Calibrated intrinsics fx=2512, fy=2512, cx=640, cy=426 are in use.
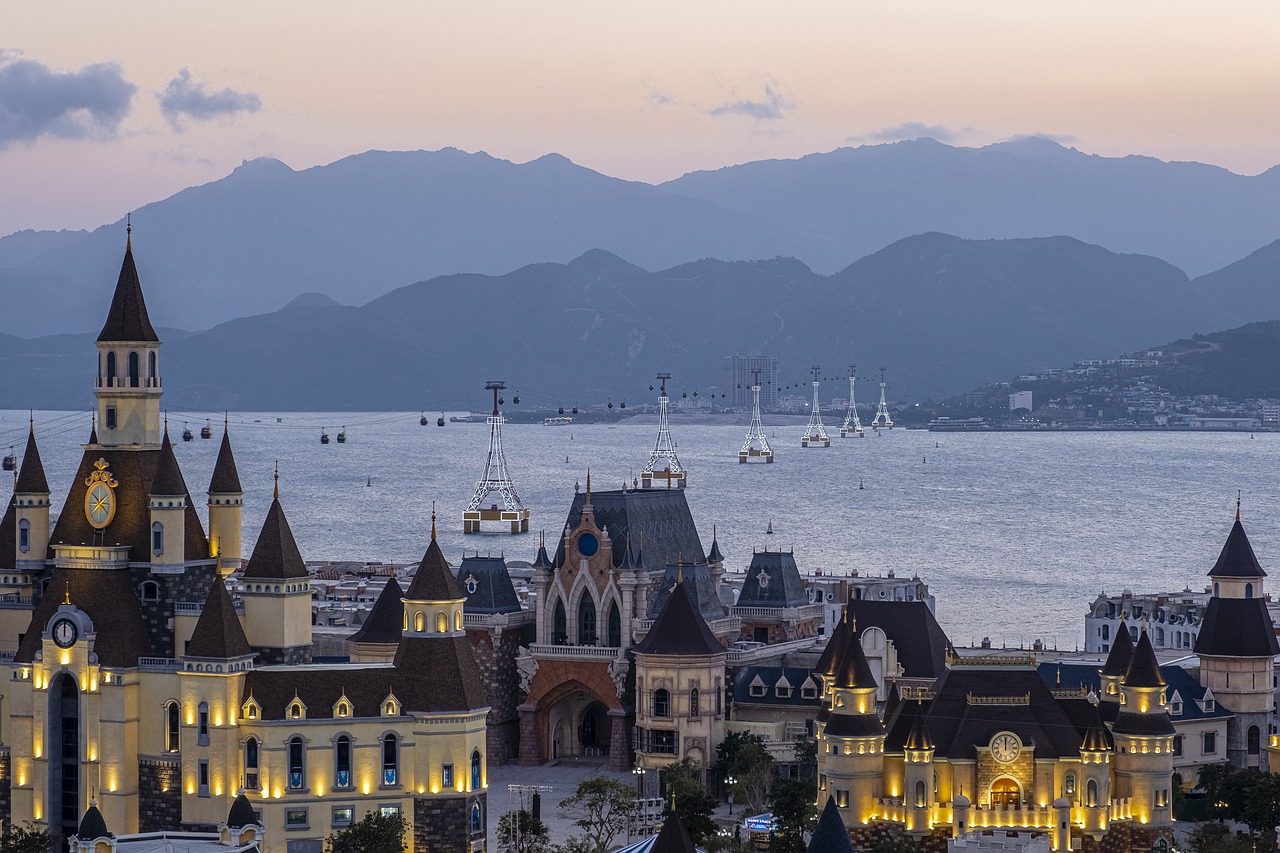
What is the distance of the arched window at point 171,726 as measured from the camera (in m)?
78.5

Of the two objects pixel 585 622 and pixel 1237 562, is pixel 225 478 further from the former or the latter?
pixel 1237 562

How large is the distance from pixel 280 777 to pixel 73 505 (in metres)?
13.0

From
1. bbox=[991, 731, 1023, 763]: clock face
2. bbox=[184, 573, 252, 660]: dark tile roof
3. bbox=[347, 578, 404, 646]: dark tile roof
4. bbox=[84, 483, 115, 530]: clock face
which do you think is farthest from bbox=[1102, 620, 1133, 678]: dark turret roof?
bbox=[84, 483, 115, 530]: clock face

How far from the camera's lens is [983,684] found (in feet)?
252

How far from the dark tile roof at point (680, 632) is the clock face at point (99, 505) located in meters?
22.0

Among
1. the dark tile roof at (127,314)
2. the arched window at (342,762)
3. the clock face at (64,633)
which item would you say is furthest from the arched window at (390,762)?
the dark tile roof at (127,314)

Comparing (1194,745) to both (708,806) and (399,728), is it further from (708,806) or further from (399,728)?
(399,728)

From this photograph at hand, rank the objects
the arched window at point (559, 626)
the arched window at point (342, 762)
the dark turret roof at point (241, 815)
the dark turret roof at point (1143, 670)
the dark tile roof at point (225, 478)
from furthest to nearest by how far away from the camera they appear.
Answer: the arched window at point (559, 626) → the dark tile roof at point (225, 478) → the dark turret roof at point (1143, 670) → the arched window at point (342, 762) → the dark turret roof at point (241, 815)

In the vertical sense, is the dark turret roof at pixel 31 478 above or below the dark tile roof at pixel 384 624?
above

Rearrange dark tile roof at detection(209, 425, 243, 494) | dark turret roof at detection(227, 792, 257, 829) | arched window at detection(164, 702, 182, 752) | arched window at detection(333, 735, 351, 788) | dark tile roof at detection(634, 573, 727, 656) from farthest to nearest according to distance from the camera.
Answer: dark tile roof at detection(634, 573, 727, 656), dark tile roof at detection(209, 425, 243, 494), arched window at detection(164, 702, 182, 752), arched window at detection(333, 735, 351, 788), dark turret roof at detection(227, 792, 257, 829)

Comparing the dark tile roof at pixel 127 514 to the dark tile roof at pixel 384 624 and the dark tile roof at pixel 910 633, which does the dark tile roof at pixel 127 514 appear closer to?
the dark tile roof at pixel 384 624

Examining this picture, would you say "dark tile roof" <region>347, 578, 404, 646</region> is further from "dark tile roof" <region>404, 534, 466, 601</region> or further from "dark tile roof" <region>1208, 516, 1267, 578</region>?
"dark tile roof" <region>1208, 516, 1267, 578</region>

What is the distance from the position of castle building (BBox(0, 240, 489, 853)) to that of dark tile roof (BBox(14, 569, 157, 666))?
0.06 metres

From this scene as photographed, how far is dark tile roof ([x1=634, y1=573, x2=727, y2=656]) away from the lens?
307ft
